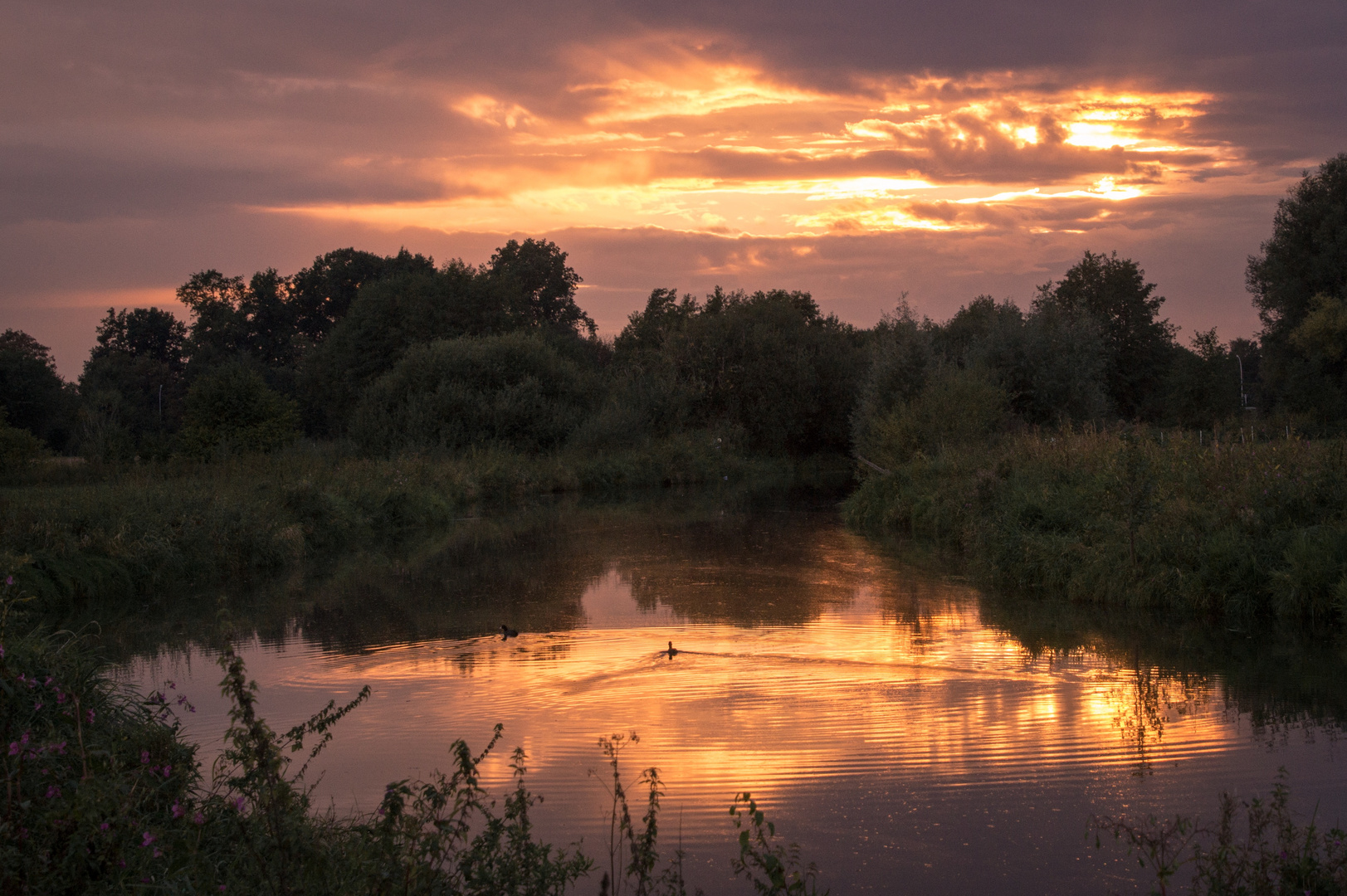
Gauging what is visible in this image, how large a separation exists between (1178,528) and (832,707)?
6.26 metres

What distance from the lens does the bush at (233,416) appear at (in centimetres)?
3070

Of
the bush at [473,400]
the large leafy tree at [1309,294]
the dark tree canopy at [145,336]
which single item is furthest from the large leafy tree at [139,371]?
the large leafy tree at [1309,294]

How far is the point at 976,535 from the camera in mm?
17188

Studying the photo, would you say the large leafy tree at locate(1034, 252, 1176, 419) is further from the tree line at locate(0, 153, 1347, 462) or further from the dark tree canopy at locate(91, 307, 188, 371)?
the dark tree canopy at locate(91, 307, 188, 371)

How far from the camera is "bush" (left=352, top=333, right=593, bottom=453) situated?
123 feet

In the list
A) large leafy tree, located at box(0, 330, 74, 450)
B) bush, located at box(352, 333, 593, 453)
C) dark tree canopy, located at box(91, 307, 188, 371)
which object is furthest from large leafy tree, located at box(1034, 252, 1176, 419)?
dark tree canopy, located at box(91, 307, 188, 371)

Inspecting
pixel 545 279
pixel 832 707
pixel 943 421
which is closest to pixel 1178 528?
pixel 832 707

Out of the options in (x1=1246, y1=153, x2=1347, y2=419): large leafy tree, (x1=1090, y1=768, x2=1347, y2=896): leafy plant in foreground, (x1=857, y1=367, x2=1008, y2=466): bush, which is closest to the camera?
(x1=1090, y1=768, x2=1347, y2=896): leafy plant in foreground

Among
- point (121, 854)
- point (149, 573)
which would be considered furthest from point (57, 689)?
point (149, 573)

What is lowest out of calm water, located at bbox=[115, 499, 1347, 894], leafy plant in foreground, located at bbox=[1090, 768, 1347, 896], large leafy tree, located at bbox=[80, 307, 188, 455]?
calm water, located at bbox=[115, 499, 1347, 894]

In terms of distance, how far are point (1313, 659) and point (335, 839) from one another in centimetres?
864

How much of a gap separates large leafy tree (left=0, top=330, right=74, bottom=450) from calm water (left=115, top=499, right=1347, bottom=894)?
37.7 meters

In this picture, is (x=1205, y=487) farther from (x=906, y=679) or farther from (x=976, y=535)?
(x=906, y=679)

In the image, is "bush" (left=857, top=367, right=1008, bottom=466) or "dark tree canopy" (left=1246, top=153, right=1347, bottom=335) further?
"dark tree canopy" (left=1246, top=153, right=1347, bottom=335)
